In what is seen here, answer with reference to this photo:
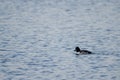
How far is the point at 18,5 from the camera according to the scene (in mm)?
48375

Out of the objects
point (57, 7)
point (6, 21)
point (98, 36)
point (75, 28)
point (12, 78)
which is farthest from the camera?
point (57, 7)

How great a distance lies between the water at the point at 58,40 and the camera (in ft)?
81.6

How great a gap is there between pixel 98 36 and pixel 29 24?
7464 mm

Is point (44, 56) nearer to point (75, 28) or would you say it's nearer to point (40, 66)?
point (40, 66)

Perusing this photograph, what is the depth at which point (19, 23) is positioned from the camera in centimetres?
3850

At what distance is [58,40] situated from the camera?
1284 inches

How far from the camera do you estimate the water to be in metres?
24.9

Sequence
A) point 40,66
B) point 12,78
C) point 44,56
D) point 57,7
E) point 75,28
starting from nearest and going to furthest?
point 12,78 < point 40,66 < point 44,56 < point 75,28 < point 57,7

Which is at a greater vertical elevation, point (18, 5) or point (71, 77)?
point (18, 5)

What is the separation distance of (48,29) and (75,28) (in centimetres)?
213

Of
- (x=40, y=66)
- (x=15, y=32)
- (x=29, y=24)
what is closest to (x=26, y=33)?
(x=15, y=32)

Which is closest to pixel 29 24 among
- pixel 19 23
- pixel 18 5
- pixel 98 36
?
pixel 19 23

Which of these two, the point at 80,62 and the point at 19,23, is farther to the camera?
the point at 19,23

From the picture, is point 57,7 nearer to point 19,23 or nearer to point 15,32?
point 19,23
